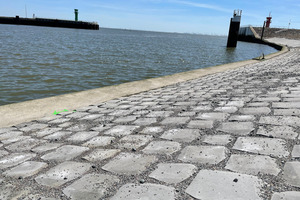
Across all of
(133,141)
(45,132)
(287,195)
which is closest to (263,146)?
(287,195)

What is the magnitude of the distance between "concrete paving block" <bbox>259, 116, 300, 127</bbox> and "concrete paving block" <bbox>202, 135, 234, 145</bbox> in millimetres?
576

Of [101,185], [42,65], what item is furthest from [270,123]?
[42,65]

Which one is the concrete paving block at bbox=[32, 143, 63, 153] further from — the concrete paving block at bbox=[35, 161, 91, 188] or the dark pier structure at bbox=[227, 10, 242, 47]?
the dark pier structure at bbox=[227, 10, 242, 47]

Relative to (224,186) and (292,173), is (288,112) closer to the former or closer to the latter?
(292,173)

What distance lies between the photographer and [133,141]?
2.64 meters

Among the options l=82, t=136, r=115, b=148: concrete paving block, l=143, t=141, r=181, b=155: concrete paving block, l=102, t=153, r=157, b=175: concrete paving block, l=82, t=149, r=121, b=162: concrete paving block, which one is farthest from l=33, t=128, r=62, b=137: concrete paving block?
l=143, t=141, r=181, b=155: concrete paving block

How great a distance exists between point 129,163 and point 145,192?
48cm

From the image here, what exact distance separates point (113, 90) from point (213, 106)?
286 centimetres

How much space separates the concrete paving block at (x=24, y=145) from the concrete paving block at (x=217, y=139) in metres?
1.88

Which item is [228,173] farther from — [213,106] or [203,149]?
[213,106]

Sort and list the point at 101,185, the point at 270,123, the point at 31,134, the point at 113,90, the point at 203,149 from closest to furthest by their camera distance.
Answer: the point at 101,185
the point at 203,149
the point at 270,123
the point at 31,134
the point at 113,90

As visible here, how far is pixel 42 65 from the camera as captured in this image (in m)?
12.0

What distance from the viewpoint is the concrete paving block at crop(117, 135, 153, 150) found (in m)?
2.52

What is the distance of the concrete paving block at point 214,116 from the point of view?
3.08 meters
